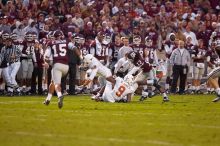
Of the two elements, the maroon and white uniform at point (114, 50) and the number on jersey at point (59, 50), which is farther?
the maroon and white uniform at point (114, 50)

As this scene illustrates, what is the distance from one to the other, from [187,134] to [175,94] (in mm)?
13505

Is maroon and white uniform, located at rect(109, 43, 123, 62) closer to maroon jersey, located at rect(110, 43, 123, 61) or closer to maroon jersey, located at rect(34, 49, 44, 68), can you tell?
maroon jersey, located at rect(110, 43, 123, 61)

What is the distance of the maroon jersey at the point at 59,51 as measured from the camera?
52.5 feet

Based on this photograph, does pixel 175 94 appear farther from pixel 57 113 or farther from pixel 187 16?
pixel 57 113

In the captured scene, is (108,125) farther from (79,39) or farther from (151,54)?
(79,39)

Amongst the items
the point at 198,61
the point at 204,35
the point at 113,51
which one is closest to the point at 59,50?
the point at 113,51

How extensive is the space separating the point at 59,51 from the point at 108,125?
4.64 metres

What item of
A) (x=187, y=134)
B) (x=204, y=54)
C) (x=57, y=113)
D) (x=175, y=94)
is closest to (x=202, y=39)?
(x=204, y=54)

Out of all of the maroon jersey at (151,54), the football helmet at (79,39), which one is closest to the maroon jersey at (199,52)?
the maroon jersey at (151,54)

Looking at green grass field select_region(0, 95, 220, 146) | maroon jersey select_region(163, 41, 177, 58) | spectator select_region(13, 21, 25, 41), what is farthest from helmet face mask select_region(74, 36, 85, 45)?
green grass field select_region(0, 95, 220, 146)

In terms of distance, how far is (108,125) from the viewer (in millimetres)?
11742

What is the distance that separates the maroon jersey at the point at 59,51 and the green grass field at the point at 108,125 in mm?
1074

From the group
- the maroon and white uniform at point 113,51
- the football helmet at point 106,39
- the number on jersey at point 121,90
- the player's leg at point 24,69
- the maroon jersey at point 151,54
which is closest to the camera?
the number on jersey at point 121,90

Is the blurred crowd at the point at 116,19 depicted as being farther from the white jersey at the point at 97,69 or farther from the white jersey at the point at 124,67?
→ the white jersey at the point at 97,69
